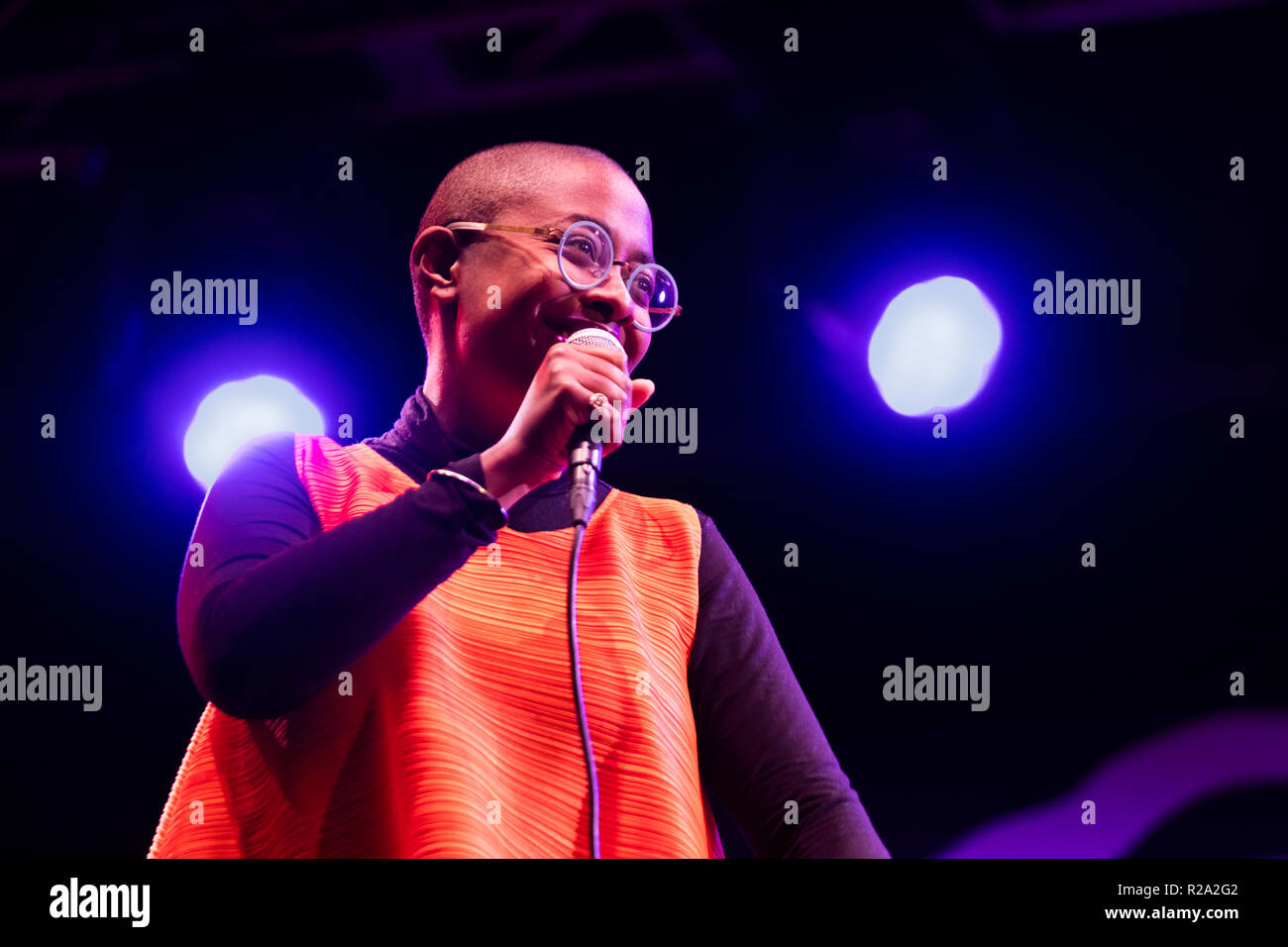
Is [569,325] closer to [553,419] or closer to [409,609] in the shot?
[553,419]

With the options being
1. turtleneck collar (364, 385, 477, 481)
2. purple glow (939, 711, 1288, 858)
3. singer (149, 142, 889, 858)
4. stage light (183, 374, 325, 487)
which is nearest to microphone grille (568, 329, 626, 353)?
singer (149, 142, 889, 858)

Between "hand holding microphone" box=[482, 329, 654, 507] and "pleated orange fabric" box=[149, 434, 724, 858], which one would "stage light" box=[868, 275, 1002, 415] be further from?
"hand holding microphone" box=[482, 329, 654, 507]

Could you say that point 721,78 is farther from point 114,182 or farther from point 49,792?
point 49,792

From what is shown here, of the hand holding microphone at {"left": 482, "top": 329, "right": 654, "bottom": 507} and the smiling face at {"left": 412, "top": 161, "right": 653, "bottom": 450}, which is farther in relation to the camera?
the smiling face at {"left": 412, "top": 161, "right": 653, "bottom": 450}

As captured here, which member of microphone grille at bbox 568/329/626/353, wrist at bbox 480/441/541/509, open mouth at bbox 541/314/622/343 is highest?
open mouth at bbox 541/314/622/343

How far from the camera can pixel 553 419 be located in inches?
56.8

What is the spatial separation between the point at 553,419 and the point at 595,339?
6.8 inches

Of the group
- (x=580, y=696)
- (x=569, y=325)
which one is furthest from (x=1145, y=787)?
(x=569, y=325)

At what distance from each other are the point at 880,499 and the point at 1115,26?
1117 mm

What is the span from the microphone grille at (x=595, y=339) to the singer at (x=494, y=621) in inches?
2.3

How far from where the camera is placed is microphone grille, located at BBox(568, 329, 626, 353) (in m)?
Answer: 1.55

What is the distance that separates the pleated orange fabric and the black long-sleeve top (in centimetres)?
6

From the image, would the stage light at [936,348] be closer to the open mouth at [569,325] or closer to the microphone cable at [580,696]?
the open mouth at [569,325]

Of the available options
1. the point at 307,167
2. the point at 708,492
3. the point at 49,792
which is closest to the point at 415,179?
the point at 307,167
